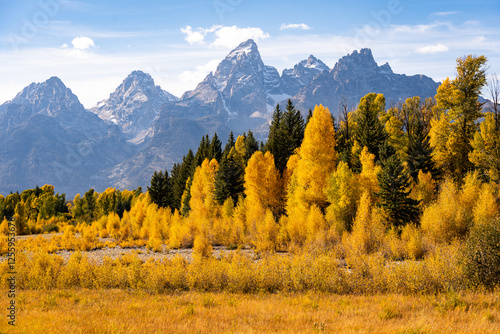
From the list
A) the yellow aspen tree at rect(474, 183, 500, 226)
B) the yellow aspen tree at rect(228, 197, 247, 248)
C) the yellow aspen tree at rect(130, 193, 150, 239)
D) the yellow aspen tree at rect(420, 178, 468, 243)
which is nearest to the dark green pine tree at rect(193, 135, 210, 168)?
the yellow aspen tree at rect(130, 193, 150, 239)

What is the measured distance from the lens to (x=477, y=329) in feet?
42.2

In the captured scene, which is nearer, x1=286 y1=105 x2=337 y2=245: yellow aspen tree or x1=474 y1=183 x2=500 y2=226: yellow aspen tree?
x1=474 y1=183 x2=500 y2=226: yellow aspen tree

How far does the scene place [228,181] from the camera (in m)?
51.3

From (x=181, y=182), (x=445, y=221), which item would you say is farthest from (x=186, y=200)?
(x=445, y=221)

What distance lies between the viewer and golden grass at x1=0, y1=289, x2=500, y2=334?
13.3 m

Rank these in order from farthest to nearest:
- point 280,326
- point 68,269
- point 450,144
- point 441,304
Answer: point 450,144 < point 68,269 < point 441,304 < point 280,326

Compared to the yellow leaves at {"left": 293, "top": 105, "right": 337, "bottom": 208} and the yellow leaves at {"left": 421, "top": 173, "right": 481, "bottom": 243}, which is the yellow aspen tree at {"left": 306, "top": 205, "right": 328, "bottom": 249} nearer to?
the yellow leaves at {"left": 293, "top": 105, "right": 337, "bottom": 208}

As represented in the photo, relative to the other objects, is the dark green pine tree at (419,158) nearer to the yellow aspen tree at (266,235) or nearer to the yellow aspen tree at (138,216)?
the yellow aspen tree at (266,235)

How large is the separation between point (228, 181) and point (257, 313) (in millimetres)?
36243

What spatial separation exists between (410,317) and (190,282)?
1366 cm

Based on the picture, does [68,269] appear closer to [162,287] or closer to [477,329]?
[162,287]

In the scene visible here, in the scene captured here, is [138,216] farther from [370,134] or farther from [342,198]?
[370,134]

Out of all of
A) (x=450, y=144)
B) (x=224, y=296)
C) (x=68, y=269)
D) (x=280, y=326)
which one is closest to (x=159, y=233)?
(x=68, y=269)

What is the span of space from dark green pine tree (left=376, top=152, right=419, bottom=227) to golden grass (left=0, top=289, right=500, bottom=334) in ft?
51.4
